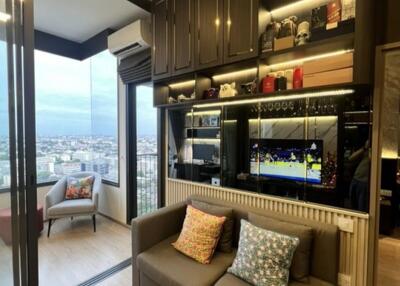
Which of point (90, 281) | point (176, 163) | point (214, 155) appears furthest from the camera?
point (176, 163)

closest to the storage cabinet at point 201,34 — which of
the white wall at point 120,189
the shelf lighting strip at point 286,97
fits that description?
the shelf lighting strip at point 286,97

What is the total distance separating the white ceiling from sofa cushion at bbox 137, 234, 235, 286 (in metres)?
2.76

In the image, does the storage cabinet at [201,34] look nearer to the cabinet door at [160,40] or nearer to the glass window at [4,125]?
the cabinet door at [160,40]

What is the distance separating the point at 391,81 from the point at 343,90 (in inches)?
94.8

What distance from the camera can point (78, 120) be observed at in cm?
404

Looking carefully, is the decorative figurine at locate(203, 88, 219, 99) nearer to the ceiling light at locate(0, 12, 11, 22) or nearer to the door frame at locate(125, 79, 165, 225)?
the door frame at locate(125, 79, 165, 225)

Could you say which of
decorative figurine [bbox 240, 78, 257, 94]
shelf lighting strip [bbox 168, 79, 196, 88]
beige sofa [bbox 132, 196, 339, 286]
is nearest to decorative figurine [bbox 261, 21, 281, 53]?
decorative figurine [bbox 240, 78, 257, 94]

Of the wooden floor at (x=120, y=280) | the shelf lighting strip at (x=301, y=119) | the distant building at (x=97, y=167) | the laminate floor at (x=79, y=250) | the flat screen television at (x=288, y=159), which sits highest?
the shelf lighting strip at (x=301, y=119)

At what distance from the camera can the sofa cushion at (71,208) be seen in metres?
3.17

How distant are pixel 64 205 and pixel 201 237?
2399mm

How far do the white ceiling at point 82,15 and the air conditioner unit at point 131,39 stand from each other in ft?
0.79

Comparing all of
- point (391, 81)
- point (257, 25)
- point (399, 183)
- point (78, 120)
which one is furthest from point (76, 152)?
point (399, 183)

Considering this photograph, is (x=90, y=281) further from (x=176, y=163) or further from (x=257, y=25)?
(x=257, y=25)

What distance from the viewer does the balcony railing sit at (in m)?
3.59
